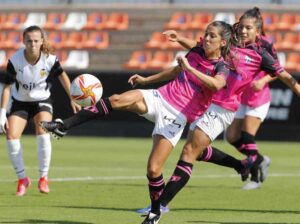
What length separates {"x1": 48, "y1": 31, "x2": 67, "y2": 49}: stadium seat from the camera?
32.8 metres

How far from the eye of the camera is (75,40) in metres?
32.8

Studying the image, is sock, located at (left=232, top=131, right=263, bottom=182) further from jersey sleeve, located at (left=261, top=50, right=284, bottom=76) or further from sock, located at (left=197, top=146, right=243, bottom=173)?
jersey sleeve, located at (left=261, top=50, right=284, bottom=76)

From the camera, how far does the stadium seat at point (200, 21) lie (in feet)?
102

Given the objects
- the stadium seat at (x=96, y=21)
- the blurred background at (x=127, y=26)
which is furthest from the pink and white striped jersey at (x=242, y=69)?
the stadium seat at (x=96, y=21)

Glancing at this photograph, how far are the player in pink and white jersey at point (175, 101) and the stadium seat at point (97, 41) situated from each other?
2266 cm

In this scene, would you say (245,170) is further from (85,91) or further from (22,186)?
(85,91)

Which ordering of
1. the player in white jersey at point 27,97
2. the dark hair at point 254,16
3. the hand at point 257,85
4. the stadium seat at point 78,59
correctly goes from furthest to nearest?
1. the stadium seat at point 78,59
2. the hand at point 257,85
3. the player in white jersey at point 27,97
4. the dark hair at point 254,16

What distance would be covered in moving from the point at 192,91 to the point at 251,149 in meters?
4.12

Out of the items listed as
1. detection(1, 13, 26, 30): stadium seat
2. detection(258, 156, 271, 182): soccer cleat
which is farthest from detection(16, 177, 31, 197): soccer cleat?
detection(1, 13, 26, 30): stadium seat

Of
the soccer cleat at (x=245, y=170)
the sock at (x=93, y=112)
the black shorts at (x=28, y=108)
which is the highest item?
the sock at (x=93, y=112)

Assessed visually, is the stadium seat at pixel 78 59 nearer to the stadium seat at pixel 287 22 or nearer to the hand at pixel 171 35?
Result: the stadium seat at pixel 287 22

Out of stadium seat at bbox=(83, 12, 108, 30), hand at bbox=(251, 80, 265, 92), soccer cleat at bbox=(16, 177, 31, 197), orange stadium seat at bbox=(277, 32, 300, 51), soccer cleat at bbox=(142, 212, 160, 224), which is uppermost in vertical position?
Result: hand at bbox=(251, 80, 265, 92)

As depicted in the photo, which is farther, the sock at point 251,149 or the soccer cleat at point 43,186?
the sock at point 251,149

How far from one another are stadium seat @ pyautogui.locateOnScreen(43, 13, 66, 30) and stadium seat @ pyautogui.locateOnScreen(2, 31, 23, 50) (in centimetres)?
105
